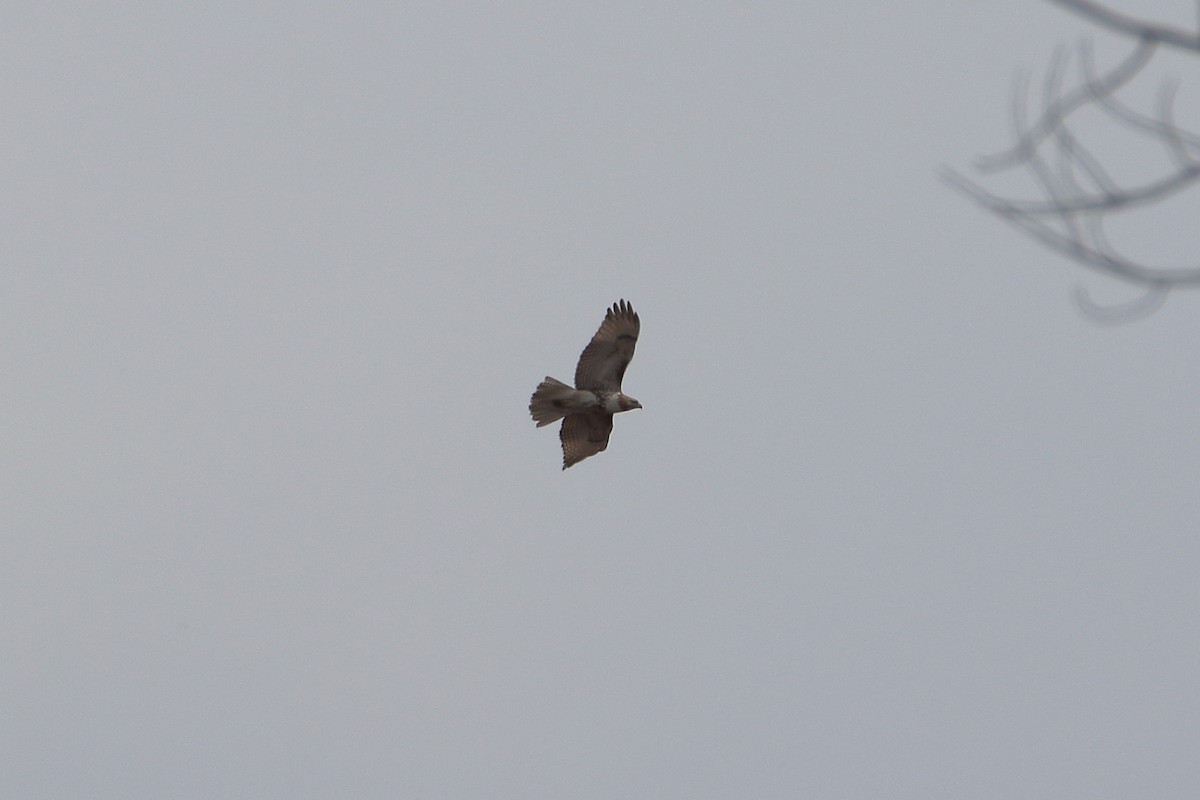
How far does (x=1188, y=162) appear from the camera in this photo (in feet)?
10.7

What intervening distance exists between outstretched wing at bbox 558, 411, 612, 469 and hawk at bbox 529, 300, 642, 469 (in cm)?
1

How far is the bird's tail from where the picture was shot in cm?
2044

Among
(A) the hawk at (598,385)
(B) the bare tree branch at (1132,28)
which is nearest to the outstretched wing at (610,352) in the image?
(A) the hawk at (598,385)

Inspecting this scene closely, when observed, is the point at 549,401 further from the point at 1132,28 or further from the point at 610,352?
the point at 1132,28

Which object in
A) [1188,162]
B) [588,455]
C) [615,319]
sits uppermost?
[615,319]

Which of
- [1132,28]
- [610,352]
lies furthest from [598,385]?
[1132,28]

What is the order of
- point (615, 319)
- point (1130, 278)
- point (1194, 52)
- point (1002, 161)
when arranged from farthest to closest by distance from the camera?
point (615, 319) → point (1002, 161) → point (1130, 278) → point (1194, 52)

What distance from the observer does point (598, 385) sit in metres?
20.8

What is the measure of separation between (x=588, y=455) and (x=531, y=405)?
1.43 m

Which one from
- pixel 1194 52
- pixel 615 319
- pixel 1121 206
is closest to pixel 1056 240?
pixel 1121 206

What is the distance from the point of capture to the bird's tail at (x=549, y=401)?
20.4 m

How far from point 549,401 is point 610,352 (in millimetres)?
1131

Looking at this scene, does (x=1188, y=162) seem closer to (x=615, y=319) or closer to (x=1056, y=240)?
(x=1056, y=240)

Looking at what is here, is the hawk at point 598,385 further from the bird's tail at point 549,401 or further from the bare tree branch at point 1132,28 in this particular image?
the bare tree branch at point 1132,28
